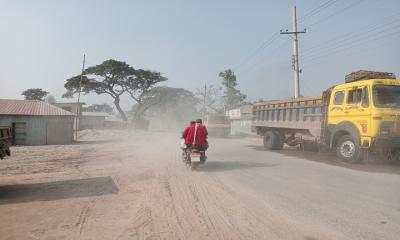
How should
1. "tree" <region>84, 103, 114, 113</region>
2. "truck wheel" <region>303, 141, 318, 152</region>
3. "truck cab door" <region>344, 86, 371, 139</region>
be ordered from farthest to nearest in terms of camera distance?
"tree" <region>84, 103, 114, 113</region>
"truck wheel" <region>303, 141, 318, 152</region>
"truck cab door" <region>344, 86, 371, 139</region>

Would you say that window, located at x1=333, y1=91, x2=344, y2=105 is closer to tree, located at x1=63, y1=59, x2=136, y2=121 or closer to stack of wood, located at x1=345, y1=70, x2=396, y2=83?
stack of wood, located at x1=345, y1=70, x2=396, y2=83

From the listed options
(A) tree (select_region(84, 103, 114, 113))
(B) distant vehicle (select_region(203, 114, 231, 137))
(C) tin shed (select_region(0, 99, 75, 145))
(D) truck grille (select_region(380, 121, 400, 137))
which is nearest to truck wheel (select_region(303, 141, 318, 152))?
(D) truck grille (select_region(380, 121, 400, 137))

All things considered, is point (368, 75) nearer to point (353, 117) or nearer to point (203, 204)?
point (353, 117)

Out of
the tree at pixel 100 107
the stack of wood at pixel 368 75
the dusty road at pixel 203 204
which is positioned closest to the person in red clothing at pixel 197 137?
the dusty road at pixel 203 204

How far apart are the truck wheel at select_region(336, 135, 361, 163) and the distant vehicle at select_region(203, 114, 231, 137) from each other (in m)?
19.5

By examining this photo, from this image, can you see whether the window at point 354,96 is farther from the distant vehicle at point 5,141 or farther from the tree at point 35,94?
the tree at point 35,94

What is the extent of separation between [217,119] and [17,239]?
2850 cm

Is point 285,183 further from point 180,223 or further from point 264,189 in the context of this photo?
point 180,223

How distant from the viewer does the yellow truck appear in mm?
12383

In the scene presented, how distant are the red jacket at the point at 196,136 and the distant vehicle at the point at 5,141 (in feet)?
17.0

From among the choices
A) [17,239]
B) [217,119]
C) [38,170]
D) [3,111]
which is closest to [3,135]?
[38,170]

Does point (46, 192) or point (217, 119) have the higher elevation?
point (217, 119)

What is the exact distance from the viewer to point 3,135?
33.3 feet

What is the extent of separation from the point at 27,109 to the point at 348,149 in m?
→ 25.6
